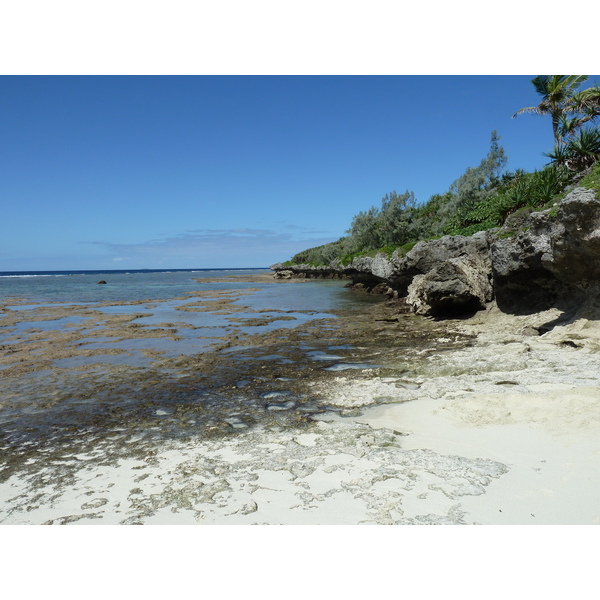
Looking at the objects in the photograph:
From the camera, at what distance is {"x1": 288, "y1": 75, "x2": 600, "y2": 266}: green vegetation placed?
1670 cm

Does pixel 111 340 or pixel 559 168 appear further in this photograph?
pixel 559 168

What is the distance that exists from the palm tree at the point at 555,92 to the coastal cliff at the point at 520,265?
51.6ft

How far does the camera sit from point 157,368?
1114 centimetres

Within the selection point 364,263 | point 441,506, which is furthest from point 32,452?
point 364,263

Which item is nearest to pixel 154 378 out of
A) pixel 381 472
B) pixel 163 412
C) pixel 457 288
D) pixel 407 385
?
pixel 163 412

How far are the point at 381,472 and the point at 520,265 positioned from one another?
12.0 meters

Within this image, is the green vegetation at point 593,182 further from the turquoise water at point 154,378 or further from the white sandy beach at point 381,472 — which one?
the turquoise water at point 154,378

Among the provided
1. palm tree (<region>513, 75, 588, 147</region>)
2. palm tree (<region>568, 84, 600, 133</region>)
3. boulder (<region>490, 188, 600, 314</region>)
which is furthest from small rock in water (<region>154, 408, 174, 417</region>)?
palm tree (<region>513, 75, 588, 147</region>)

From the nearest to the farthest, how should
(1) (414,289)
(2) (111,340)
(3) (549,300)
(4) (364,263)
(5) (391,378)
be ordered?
1. (5) (391,378)
2. (3) (549,300)
3. (2) (111,340)
4. (1) (414,289)
5. (4) (364,263)

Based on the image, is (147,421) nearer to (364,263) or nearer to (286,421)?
(286,421)

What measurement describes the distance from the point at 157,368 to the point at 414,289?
13364 mm

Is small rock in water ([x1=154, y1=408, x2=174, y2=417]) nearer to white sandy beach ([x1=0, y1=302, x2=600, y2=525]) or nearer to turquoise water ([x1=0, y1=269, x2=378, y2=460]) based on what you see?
turquoise water ([x1=0, y1=269, x2=378, y2=460])

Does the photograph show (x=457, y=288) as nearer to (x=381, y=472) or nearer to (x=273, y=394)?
(x=273, y=394)

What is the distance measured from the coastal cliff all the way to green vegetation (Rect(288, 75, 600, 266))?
0.68 m
